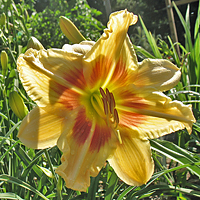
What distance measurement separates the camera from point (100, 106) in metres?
0.64

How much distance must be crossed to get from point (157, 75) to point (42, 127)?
35 centimetres

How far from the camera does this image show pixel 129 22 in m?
0.56

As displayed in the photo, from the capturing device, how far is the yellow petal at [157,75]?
2.01 feet

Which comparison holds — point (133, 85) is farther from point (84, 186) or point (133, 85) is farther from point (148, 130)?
point (84, 186)

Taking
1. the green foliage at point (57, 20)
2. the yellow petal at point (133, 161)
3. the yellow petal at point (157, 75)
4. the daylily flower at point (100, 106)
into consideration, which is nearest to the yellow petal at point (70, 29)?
the daylily flower at point (100, 106)

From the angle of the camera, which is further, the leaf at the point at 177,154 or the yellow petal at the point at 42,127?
the leaf at the point at 177,154

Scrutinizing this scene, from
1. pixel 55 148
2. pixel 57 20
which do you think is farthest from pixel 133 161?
pixel 57 20

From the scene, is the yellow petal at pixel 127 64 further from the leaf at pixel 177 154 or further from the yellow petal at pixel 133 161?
the leaf at pixel 177 154

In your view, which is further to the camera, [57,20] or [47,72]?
[57,20]

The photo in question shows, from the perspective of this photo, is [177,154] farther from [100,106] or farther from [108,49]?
[108,49]

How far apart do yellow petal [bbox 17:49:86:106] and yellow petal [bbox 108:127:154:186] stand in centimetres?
23

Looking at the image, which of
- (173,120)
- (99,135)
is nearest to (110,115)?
(99,135)

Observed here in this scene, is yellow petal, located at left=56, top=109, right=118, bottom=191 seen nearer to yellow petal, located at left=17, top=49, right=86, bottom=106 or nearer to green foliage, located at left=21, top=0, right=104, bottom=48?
yellow petal, located at left=17, top=49, right=86, bottom=106

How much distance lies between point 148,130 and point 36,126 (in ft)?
1.02
